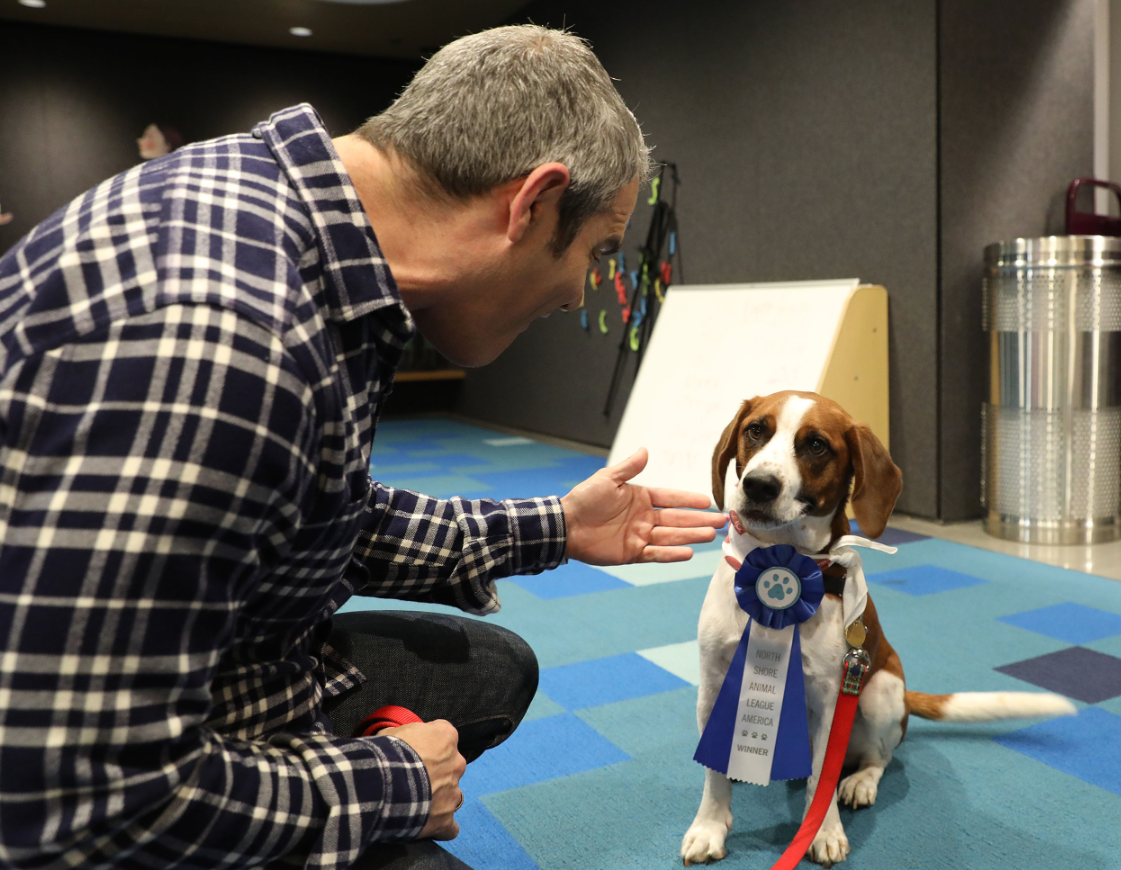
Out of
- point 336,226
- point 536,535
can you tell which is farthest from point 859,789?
point 336,226

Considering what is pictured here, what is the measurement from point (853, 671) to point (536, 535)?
587 mm

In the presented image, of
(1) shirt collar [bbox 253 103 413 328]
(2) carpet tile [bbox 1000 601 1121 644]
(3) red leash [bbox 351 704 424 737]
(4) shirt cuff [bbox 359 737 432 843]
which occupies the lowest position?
(2) carpet tile [bbox 1000 601 1121 644]

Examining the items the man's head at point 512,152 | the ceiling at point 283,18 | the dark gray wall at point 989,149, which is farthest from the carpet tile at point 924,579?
the ceiling at point 283,18

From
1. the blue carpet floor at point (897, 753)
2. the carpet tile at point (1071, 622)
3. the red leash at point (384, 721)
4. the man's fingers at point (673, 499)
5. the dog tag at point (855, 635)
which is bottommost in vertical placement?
the carpet tile at point (1071, 622)

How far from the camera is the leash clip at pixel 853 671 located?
1.45 metres

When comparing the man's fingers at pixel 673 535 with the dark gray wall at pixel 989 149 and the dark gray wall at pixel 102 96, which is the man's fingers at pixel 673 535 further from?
the dark gray wall at pixel 102 96

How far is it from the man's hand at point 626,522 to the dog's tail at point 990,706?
0.67 metres

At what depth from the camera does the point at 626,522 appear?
4.46 feet

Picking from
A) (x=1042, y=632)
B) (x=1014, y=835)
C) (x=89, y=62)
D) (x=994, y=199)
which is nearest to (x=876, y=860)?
(x=1014, y=835)

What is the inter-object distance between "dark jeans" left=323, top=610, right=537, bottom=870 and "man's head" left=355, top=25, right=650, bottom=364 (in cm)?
56

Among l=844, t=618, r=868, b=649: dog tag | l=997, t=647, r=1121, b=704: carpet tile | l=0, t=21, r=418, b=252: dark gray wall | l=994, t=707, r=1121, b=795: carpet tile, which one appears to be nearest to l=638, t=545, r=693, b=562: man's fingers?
l=844, t=618, r=868, b=649: dog tag

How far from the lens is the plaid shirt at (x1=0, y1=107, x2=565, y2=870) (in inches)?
23.9

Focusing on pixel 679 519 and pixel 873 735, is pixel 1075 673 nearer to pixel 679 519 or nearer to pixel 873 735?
pixel 873 735

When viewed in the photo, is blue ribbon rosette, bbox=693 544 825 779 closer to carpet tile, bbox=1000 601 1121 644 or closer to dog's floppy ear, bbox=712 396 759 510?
dog's floppy ear, bbox=712 396 759 510
